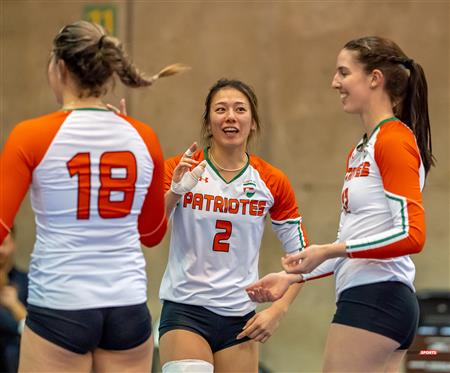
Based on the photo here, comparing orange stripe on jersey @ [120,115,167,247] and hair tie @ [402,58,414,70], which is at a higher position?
hair tie @ [402,58,414,70]

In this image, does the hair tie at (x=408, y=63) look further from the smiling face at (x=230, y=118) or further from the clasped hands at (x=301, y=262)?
the smiling face at (x=230, y=118)

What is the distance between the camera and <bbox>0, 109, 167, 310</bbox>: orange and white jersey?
242 centimetres

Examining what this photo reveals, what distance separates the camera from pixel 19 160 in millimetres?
2396

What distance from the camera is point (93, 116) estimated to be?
2512mm

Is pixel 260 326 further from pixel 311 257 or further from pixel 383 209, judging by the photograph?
pixel 383 209

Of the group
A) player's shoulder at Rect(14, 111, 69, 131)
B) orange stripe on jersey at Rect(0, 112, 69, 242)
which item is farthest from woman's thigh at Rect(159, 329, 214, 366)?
player's shoulder at Rect(14, 111, 69, 131)

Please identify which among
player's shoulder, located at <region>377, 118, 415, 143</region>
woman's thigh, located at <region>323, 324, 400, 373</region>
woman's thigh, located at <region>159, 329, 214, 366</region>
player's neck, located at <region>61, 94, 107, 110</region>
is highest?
player's neck, located at <region>61, 94, 107, 110</region>

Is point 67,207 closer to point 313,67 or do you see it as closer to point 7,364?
point 7,364

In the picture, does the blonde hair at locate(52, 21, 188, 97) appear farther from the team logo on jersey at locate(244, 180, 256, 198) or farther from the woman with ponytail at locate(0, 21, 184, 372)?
the team logo on jersey at locate(244, 180, 256, 198)

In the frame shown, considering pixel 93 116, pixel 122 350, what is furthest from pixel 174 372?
pixel 93 116

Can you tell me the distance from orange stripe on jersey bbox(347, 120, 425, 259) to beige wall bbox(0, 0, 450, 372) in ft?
11.0

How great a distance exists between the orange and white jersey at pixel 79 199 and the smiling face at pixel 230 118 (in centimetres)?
101

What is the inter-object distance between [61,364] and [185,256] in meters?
1.06

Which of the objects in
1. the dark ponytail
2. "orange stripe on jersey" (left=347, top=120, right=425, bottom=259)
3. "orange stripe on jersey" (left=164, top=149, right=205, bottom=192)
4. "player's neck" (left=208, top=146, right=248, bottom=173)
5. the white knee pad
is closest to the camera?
"orange stripe on jersey" (left=347, top=120, right=425, bottom=259)
